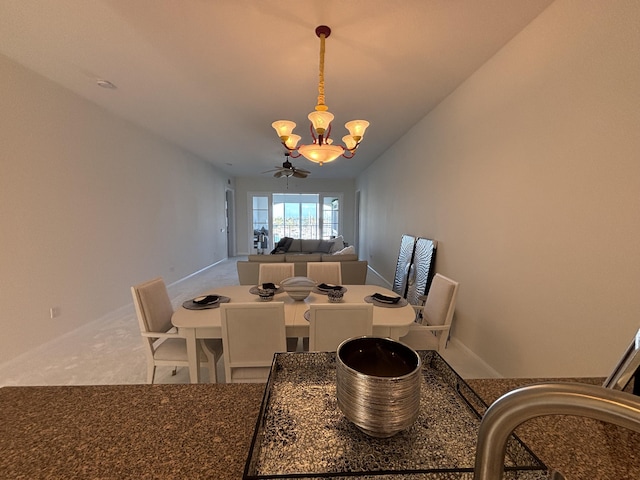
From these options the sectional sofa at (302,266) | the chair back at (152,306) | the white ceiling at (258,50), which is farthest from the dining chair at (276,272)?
the white ceiling at (258,50)

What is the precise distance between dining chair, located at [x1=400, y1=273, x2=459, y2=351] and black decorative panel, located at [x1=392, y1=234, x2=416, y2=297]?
1.68 meters

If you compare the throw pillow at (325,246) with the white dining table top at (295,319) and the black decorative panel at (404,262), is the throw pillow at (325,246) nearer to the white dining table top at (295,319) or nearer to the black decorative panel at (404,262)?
the black decorative panel at (404,262)

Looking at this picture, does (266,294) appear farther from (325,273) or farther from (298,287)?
(325,273)

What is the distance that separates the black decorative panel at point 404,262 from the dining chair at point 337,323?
2.52 meters

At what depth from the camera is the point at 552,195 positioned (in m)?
1.79

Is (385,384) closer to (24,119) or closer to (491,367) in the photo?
(491,367)

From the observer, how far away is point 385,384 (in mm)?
482

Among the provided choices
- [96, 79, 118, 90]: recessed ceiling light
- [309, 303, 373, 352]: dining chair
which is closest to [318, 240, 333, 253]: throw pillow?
[96, 79, 118, 90]: recessed ceiling light

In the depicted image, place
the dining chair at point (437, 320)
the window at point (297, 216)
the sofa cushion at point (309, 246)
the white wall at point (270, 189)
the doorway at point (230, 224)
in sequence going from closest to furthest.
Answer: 1. the dining chair at point (437, 320)
2. the sofa cushion at point (309, 246)
3. the doorway at point (230, 224)
4. the white wall at point (270, 189)
5. the window at point (297, 216)

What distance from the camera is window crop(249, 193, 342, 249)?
944 centimetres

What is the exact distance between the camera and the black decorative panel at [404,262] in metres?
3.97

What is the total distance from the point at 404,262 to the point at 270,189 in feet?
20.4

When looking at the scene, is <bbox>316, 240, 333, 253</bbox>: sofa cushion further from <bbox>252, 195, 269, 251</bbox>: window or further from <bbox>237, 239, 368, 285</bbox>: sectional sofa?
<bbox>237, 239, 368, 285</bbox>: sectional sofa

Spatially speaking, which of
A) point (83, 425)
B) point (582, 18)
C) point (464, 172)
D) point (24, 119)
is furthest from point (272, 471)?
point (24, 119)
